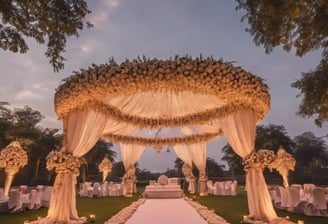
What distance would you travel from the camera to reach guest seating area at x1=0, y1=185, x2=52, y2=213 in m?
8.23

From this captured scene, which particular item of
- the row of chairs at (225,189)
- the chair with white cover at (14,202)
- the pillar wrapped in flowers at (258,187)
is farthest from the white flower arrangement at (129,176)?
the pillar wrapped in flowers at (258,187)

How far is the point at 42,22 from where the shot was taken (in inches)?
159

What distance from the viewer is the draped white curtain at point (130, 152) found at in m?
14.2

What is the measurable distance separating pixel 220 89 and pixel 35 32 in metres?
3.63

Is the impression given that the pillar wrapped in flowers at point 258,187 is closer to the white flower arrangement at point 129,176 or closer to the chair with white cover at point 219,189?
the chair with white cover at point 219,189

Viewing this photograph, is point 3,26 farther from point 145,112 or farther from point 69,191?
point 145,112

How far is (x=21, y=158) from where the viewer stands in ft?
32.3

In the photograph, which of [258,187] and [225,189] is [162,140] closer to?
[225,189]

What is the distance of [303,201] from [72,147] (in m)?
6.39

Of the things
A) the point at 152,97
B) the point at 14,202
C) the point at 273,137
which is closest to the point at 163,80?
the point at 152,97

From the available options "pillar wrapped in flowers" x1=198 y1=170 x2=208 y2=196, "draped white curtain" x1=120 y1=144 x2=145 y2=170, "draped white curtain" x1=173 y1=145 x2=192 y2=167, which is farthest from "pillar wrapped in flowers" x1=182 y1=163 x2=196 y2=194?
"draped white curtain" x1=120 y1=144 x2=145 y2=170

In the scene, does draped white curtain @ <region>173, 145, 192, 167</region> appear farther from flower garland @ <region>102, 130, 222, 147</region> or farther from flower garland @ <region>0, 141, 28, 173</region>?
flower garland @ <region>0, 141, 28, 173</region>

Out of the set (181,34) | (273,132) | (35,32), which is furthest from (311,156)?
(35,32)

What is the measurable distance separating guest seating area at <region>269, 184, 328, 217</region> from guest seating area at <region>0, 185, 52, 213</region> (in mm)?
7757
